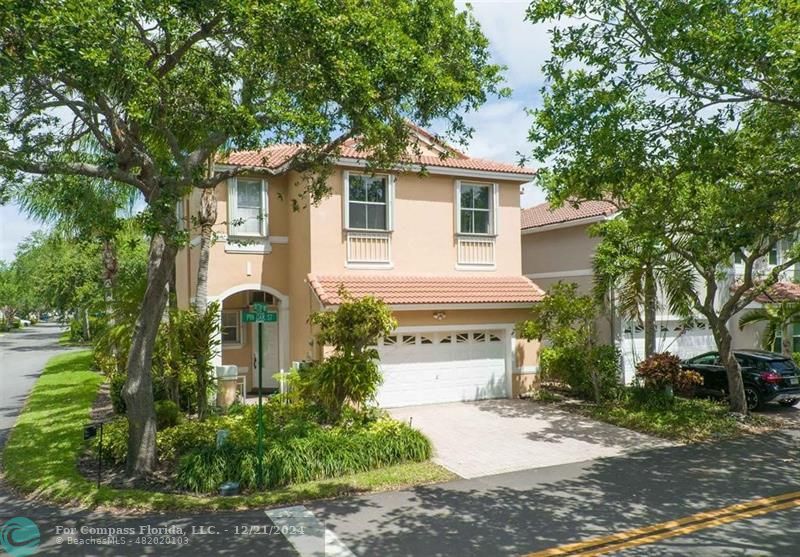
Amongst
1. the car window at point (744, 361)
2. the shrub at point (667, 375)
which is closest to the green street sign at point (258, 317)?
the shrub at point (667, 375)

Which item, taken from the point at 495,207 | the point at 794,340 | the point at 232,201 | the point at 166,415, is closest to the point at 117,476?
the point at 166,415

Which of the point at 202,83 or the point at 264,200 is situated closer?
the point at 202,83

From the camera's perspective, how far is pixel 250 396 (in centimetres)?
1633

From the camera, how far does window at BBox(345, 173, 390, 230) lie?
14.9 metres

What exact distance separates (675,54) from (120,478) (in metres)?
10.9

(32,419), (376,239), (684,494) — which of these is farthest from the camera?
(376,239)

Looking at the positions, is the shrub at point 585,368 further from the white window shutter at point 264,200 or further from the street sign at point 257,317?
the street sign at point 257,317

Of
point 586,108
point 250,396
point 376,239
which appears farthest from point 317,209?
point 586,108

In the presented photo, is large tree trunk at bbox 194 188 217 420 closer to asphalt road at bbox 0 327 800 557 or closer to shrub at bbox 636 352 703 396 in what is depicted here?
asphalt road at bbox 0 327 800 557

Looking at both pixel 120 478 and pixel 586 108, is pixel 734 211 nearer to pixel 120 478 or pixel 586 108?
pixel 586 108

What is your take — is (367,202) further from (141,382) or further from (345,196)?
(141,382)

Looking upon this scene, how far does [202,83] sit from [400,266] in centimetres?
775

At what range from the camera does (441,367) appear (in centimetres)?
1511

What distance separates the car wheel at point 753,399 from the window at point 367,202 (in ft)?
34.8
